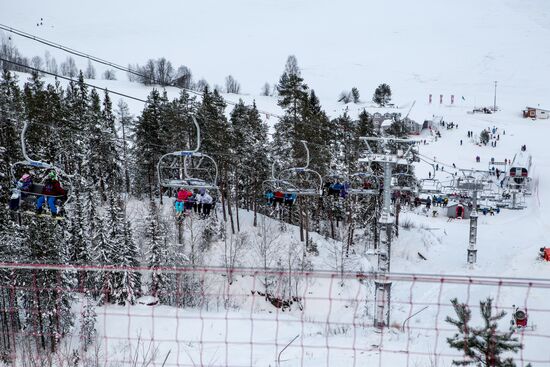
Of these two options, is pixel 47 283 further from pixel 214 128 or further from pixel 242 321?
pixel 214 128

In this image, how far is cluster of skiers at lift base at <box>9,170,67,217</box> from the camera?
12.4 metres

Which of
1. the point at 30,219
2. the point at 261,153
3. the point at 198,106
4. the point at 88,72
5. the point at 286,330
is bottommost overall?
the point at 286,330

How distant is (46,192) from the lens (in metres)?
12.4

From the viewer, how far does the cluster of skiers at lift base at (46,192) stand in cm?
1242

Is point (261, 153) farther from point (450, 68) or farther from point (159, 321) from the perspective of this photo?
point (450, 68)

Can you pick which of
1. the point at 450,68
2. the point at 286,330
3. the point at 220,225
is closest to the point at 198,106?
the point at 220,225

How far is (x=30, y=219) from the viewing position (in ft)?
84.6

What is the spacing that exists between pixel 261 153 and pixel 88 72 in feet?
370

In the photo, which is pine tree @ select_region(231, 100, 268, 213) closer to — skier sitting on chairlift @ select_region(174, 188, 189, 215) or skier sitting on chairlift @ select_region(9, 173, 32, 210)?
skier sitting on chairlift @ select_region(174, 188, 189, 215)

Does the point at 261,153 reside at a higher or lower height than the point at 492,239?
higher

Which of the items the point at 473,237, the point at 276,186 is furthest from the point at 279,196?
the point at 473,237

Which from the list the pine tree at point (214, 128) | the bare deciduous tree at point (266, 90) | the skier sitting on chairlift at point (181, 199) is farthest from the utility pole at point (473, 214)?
the bare deciduous tree at point (266, 90)

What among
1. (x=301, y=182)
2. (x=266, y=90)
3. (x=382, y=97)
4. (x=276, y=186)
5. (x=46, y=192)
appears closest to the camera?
(x=46, y=192)

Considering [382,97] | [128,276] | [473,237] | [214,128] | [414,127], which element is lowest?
[128,276]
